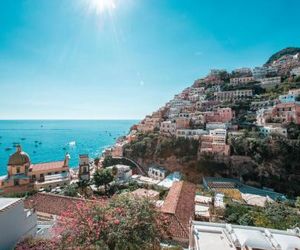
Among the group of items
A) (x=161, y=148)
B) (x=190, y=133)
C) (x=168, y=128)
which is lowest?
(x=161, y=148)

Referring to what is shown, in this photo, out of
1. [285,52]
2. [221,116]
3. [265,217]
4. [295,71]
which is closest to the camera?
[265,217]

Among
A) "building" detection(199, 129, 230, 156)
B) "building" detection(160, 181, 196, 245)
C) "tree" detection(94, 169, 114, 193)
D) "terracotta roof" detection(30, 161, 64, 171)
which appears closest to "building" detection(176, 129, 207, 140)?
"building" detection(199, 129, 230, 156)

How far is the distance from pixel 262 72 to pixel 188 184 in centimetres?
6936

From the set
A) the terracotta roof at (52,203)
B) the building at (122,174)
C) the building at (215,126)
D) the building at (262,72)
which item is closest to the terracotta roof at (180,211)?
the terracotta roof at (52,203)

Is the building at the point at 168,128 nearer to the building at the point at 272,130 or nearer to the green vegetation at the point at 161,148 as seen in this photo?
the green vegetation at the point at 161,148

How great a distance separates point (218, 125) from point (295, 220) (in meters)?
32.8

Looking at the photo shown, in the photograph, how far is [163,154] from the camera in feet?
151

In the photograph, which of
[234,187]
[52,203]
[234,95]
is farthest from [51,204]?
[234,95]

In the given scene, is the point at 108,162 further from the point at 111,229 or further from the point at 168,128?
the point at 111,229

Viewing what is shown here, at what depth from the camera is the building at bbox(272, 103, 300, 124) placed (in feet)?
141

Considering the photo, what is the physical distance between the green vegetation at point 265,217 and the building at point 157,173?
1986 cm

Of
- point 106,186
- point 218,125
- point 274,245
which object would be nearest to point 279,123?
point 218,125

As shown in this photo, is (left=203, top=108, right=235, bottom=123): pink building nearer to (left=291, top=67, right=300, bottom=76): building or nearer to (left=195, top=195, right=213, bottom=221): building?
(left=291, top=67, right=300, bottom=76): building

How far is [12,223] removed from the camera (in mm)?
10211
